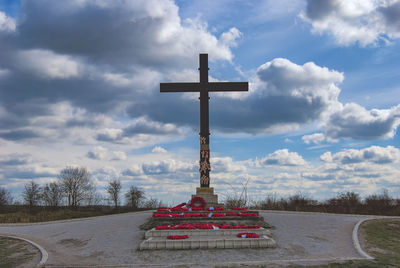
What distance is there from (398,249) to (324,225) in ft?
13.7

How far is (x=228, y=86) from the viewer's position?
2259cm

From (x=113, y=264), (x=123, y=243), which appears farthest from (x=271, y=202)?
(x=113, y=264)

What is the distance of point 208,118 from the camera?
22047 millimetres

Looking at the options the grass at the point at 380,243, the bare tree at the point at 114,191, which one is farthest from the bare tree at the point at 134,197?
the grass at the point at 380,243

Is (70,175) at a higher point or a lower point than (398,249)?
higher

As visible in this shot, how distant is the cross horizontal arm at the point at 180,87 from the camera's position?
22.5 m

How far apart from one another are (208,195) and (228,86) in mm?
7280

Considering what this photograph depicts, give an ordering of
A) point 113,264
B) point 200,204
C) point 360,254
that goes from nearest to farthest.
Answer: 1. point 113,264
2. point 360,254
3. point 200,204

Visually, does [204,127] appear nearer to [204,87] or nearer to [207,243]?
[204,87]

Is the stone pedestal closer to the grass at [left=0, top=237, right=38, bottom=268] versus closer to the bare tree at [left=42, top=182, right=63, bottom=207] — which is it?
the grass at [left=0, top=237, right=38, bottom=268]

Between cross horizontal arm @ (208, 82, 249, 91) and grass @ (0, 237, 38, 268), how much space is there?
1379cm

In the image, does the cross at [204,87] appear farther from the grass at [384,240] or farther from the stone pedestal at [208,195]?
the grass at [384,240]

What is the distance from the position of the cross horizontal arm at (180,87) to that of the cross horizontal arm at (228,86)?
927 millimetres

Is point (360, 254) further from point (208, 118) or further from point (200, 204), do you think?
point (208, 118)
